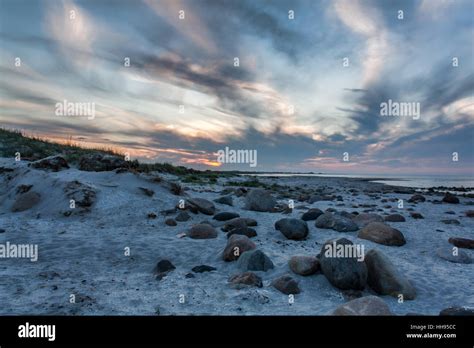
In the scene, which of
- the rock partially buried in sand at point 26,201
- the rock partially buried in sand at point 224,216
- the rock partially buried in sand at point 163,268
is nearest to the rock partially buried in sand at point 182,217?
the rock partially buried in sand at point 224,216

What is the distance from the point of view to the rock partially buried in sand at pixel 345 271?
581 centimetres

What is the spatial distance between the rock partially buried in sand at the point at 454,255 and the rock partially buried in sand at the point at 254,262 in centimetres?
470

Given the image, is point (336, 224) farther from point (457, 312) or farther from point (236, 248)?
point (457, 312)

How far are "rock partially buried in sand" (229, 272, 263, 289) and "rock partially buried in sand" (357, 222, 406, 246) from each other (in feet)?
15.8

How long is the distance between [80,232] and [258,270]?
19.9 ft

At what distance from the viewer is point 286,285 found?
571 centimetres

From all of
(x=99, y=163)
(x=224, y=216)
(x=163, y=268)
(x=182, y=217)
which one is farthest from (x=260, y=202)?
(x=99, y=163)

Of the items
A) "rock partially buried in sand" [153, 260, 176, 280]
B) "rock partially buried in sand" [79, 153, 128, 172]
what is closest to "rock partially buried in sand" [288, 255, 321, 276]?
"rock partially buried in sand" [153, 260, 176, 280]

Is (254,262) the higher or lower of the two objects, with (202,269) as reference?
higher

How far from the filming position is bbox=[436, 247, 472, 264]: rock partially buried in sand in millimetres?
7742

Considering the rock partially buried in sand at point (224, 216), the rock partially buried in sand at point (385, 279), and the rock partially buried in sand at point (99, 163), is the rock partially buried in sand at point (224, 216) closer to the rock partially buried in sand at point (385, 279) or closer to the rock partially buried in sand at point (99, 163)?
the rock partially buried in sand at point (385, 279)

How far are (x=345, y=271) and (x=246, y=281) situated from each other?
74.2 inches
